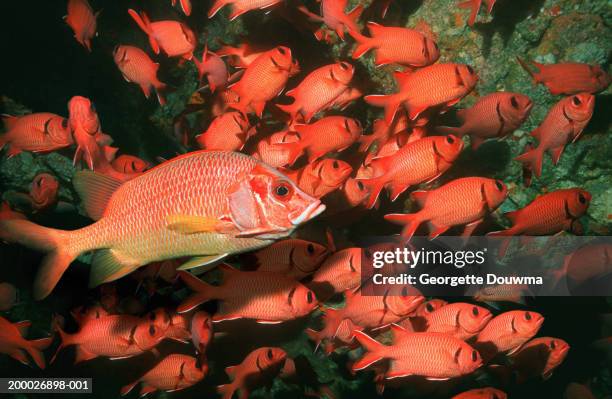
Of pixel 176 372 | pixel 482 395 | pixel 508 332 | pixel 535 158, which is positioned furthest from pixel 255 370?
pixel 535 158

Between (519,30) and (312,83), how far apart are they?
2543mm

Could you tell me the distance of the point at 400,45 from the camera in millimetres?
3730

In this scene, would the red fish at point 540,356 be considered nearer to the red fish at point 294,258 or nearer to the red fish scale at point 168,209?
the red fish at point 294,258

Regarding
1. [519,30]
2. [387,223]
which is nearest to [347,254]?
[387,223]

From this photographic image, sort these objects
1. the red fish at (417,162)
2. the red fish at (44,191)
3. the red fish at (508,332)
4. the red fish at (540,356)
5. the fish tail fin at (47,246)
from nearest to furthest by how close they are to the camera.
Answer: the fish tail fin at (47,246) < the red fish at (417,162) < the red fish at (508,332) < the red fish at (540,356) < the red fish at (44,191)

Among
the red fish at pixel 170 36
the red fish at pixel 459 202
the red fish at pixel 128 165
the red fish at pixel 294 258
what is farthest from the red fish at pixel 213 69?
the red fish at pixel 459 202

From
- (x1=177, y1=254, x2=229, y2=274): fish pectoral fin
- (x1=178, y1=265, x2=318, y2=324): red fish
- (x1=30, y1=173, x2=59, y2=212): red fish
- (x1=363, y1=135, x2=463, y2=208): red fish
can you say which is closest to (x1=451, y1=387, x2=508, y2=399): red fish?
(x1=178, y1=265, x2=318, y2=324): red fish

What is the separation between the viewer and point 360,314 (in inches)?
148

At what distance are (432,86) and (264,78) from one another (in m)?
1.55

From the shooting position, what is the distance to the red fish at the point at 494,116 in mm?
3744

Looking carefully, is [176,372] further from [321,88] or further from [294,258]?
[321,88]

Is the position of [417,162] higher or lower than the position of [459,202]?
higher

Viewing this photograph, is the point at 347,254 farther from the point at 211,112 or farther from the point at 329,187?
the point at 211,112

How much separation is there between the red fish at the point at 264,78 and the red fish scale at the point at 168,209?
5.73 ft
